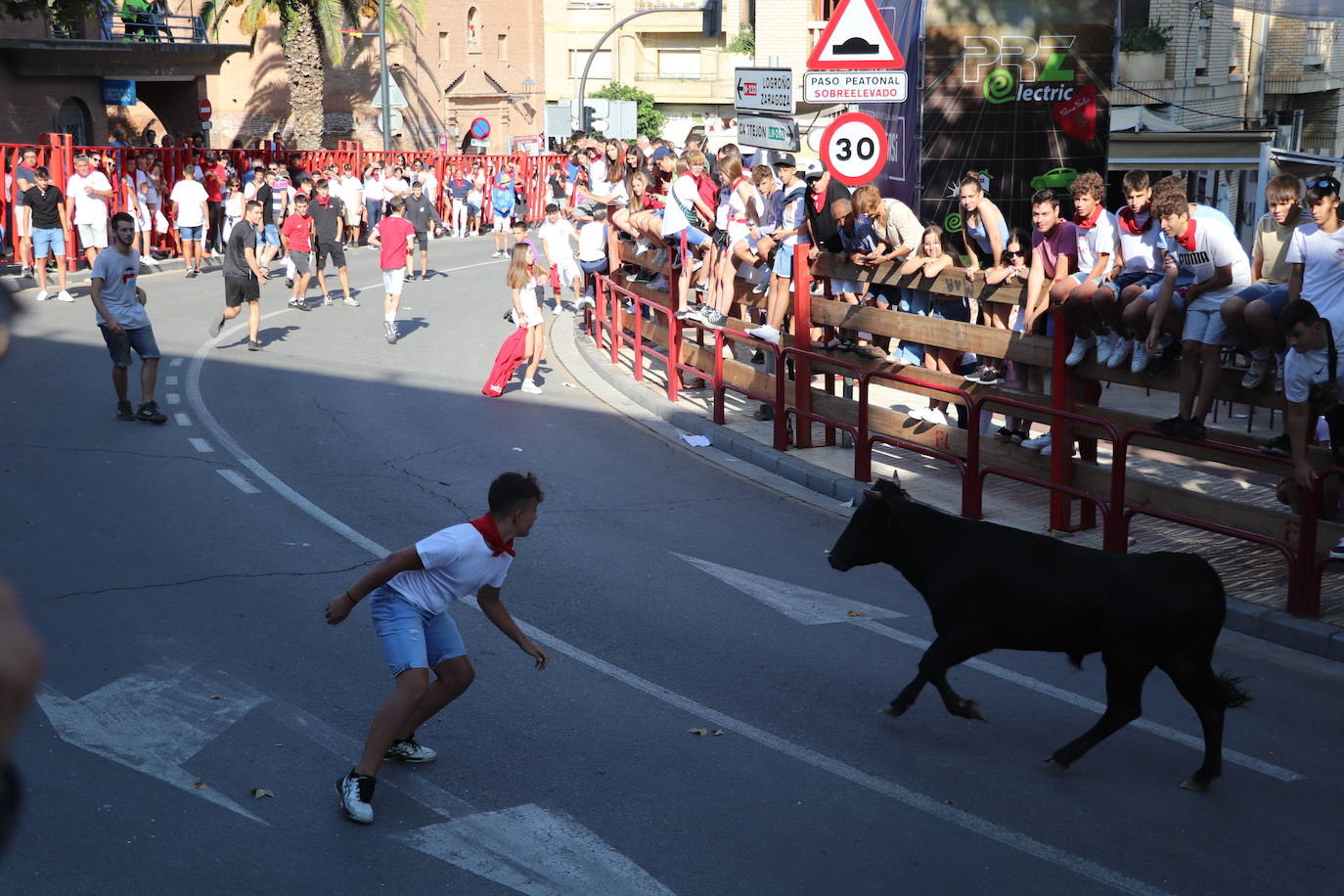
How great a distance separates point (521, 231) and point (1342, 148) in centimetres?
2185

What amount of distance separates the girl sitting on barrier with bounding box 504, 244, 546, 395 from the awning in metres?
8.88

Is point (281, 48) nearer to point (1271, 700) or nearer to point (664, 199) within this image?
point (664, 199)

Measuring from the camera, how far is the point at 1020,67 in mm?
17625

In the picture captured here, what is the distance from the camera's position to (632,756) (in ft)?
20.4

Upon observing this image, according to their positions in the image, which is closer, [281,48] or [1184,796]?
[1184,796]

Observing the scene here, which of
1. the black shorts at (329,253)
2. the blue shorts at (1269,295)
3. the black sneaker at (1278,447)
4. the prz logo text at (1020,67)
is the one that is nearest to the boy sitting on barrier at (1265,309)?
the blue shorts at (1269,295)

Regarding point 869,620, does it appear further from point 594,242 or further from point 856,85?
point 594,242

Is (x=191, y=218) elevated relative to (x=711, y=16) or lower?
lower

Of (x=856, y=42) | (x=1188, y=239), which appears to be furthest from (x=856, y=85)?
(x=1188, y=239)

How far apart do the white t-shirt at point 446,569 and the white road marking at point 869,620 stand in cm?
302

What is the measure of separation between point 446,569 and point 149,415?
857cm

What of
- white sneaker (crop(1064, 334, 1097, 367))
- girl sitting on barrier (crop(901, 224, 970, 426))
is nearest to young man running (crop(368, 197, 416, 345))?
girl sitting on barrier (crop(901, 224, 970, 426))

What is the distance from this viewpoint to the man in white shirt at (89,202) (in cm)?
2217

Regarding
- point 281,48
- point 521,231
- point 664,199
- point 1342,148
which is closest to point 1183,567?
point 664,199
